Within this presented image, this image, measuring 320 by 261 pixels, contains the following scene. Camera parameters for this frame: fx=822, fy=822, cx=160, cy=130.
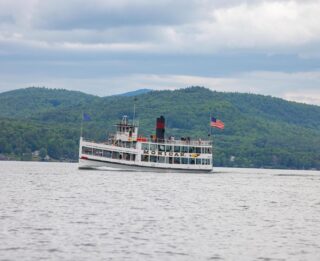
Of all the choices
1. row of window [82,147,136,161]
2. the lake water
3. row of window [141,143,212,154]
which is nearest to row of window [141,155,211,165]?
row of window [141,143,212,154]

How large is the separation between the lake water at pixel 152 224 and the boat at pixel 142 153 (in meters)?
36.4

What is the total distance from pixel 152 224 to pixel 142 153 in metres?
79.7

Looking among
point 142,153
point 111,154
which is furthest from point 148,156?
point 111,154

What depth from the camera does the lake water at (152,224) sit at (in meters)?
47.6

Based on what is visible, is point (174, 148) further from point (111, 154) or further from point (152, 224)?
point (152, 224)

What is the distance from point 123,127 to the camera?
140 m

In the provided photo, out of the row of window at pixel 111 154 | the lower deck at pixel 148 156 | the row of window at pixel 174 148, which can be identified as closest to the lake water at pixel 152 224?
the lower deck at pixel 148 156

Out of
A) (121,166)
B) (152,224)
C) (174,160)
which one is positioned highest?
(174,160)

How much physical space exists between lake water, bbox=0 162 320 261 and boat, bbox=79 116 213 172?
36.4 meters

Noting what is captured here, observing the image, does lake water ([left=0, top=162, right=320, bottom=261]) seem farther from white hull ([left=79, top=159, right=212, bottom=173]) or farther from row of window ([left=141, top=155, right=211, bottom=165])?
row of window ([left=141, top=155, right=211, bottom=165])

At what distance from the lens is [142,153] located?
14025 centimetres

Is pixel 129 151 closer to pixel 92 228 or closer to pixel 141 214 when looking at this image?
pixel 141 214

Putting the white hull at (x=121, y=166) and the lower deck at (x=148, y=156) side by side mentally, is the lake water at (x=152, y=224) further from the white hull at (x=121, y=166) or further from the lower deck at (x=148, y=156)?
the white hull at (x=121, y=166)

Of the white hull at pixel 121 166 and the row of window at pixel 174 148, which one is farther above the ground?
the row of window at pixel 174 148
